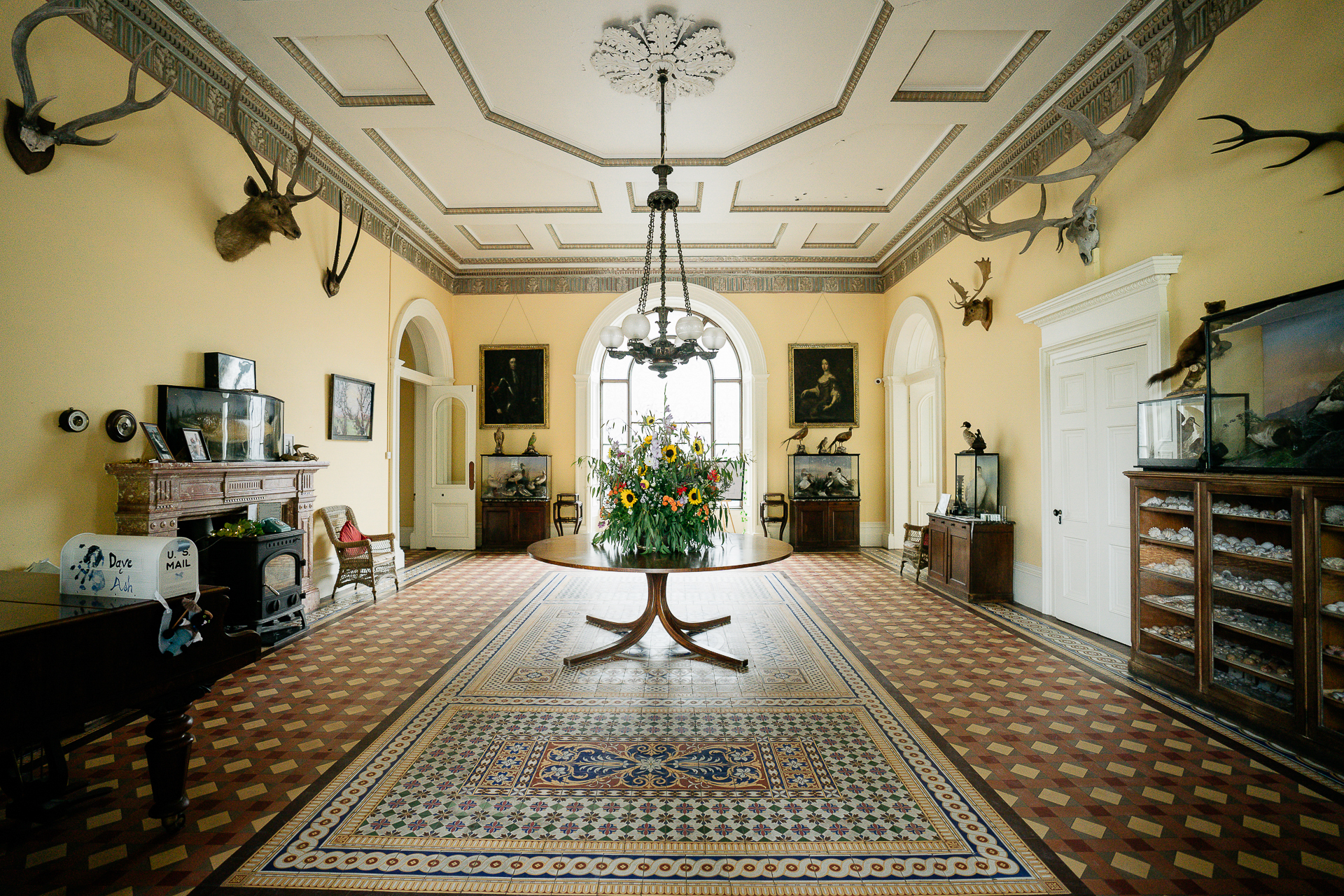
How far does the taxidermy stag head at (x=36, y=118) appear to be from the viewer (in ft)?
9.76

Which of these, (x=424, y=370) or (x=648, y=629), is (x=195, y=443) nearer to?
(x=648, y=629)

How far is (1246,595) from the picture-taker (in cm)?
316

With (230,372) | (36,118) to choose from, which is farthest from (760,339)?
(36,118)

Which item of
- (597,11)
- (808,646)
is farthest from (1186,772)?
(597,11)

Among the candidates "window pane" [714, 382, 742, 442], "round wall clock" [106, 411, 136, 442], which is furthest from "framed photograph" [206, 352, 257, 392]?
"window pane" [714, 382, 742, 442]

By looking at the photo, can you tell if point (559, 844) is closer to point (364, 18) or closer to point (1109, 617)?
point (1109, 617)

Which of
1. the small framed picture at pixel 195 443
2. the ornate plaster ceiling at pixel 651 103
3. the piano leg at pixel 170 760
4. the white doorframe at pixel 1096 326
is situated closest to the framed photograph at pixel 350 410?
the small framed picture at pixel 195 443

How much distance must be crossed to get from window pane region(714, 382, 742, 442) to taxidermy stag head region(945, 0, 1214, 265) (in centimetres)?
641

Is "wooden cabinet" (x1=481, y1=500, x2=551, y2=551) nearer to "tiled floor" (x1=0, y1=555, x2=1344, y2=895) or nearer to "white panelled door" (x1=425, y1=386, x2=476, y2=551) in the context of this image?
"white panelled door" (x1=425, y1=386, x2=476, y2=551)

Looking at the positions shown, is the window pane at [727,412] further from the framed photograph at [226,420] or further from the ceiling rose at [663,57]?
the framed photograph at [226,420]

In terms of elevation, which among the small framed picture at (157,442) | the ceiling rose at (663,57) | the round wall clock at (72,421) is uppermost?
the ceiling rose at (663,57)

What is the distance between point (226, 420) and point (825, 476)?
7.83 metres

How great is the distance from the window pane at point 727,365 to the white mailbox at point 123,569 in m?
10.2

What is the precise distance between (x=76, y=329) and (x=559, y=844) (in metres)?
4.12
